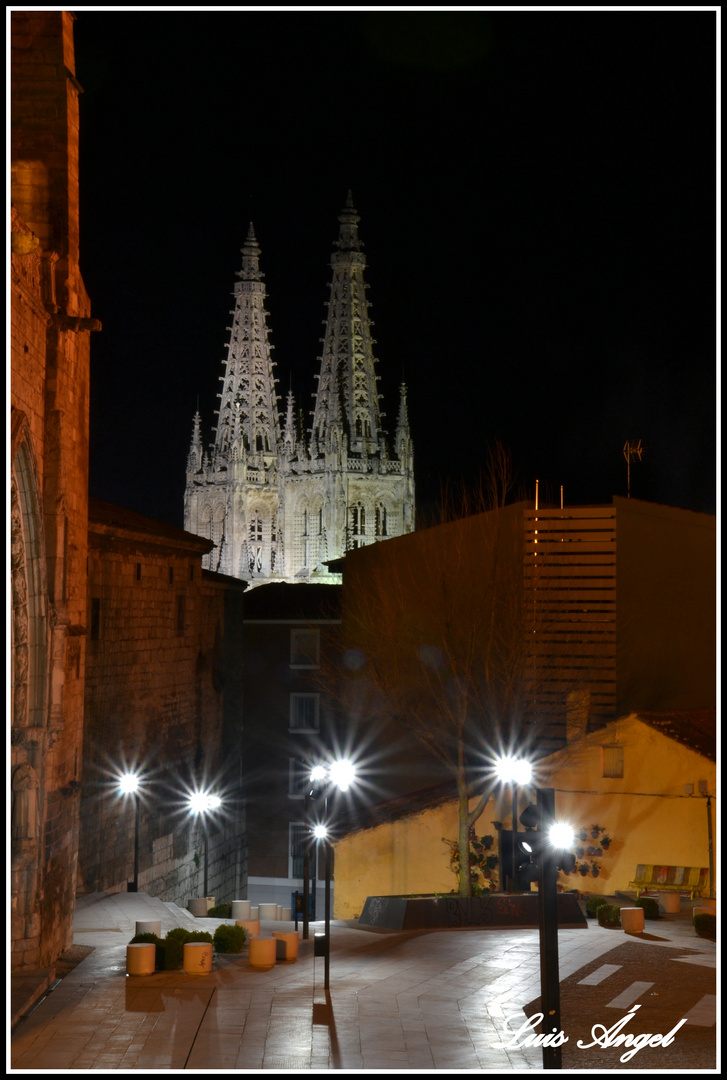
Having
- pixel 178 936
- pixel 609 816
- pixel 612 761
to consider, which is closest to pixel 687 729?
pixel 612 761

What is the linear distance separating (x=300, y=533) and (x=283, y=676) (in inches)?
2109

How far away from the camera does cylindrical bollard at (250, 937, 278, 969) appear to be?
15.4 m

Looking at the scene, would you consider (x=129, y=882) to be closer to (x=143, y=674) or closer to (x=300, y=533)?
(x=143, y=674)

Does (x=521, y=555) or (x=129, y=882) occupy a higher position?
(x=521, y=555)

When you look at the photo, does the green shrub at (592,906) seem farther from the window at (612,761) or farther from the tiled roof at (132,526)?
the tiled roof at (132,526)

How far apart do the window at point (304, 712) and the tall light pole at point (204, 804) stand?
890 cm

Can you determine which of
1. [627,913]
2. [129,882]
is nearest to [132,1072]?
[627,913]

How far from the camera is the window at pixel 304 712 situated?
4372cm

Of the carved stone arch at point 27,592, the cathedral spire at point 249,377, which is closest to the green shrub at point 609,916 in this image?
the carved stone arch at point 27,592

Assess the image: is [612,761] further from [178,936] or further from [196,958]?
[196,958]

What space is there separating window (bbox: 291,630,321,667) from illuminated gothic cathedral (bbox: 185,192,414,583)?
4892cm

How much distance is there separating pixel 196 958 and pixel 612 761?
1227 centimetres

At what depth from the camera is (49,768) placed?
1591cm

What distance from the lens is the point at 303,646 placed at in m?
44.0
